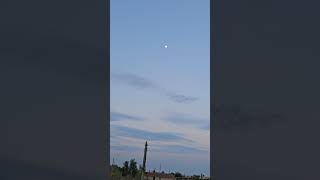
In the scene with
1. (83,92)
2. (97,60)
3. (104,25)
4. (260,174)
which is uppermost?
(104,25)

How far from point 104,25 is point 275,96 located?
168 cm

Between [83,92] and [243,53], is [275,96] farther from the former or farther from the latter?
[83,92]

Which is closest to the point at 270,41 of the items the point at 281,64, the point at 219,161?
the point at 281,64

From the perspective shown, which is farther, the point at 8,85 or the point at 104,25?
the point at 104,25

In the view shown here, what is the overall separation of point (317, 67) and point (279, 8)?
2.12ft

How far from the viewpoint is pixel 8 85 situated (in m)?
4.48

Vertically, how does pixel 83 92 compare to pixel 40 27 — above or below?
below

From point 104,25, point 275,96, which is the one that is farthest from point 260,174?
point 104,25

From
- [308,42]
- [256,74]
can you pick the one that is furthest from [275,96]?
[308,42]

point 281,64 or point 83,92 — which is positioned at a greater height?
point 281,64

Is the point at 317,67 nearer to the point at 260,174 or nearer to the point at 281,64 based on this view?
the point at 281,64

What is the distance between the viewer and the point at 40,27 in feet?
15.1

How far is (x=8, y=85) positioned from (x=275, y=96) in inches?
93.1

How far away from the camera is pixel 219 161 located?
15.8 feet
